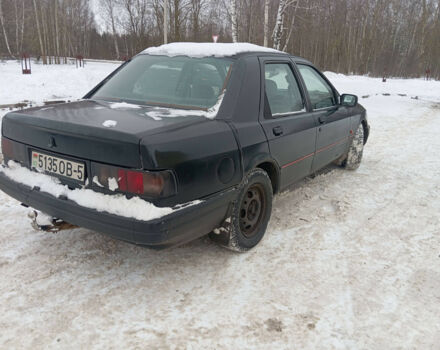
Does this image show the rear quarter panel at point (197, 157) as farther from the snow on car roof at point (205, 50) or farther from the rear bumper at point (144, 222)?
the snow on car roof at point (205, 50)

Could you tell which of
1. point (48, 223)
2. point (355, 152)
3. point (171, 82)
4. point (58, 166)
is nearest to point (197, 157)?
point (58, 166)

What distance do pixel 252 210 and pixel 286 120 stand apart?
898 millimetres

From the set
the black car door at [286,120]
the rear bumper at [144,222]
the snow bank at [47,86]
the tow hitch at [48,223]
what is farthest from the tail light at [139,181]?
the snow bank at [47,86]

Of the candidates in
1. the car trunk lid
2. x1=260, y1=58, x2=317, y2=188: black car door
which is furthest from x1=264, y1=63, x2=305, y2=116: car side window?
the car trunk lid

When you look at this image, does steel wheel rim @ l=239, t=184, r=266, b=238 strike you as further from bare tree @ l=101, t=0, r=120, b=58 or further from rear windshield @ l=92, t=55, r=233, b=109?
bare tree @ l=101, t=0, r=120, b=58

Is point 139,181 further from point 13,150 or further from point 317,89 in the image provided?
point 317,89

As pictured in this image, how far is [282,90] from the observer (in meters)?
3.60

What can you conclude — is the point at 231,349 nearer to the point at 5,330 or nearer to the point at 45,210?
the point at 5,330

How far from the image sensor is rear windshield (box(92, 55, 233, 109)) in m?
2.99

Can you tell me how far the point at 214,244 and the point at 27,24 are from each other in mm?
42049

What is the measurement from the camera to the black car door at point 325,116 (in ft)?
13.4

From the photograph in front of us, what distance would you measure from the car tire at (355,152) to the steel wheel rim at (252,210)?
2613 mm

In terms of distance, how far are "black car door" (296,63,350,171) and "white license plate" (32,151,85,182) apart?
2533mm

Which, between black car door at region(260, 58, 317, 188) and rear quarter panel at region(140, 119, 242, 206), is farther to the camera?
black car door at region(260, 58, 317, 188)
